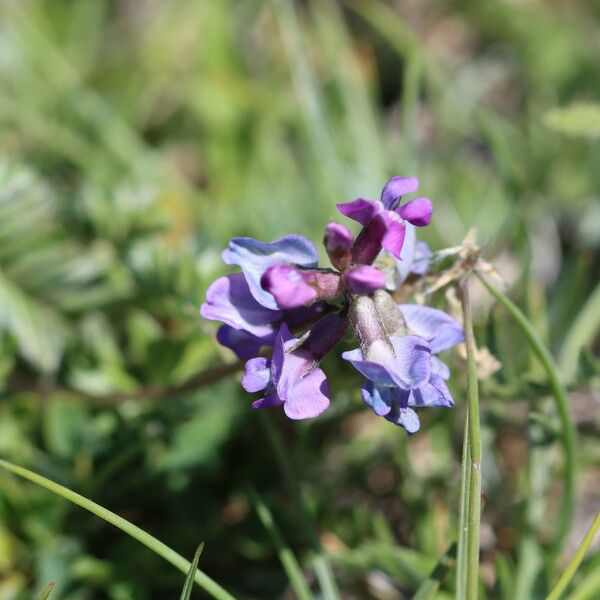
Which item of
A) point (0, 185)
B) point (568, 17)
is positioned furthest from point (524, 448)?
point (568, 17)

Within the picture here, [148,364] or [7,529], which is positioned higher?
[148,364]

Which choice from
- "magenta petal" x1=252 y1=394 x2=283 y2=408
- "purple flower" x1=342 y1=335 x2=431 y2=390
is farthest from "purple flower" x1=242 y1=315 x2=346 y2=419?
"purple flower" x1=342 y1=335 x2=431 y2=390

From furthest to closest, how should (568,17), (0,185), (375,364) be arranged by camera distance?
(568,17), (0,185), (375,364)

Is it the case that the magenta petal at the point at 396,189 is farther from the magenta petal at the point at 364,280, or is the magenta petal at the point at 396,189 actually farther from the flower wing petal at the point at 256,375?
the flower wing petal at the point at 256,375

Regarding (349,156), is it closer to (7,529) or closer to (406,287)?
(406,287)

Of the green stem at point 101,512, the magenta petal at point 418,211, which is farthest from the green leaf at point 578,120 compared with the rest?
the green stem at point 101,512

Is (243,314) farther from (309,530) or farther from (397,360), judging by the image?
(309,530)
